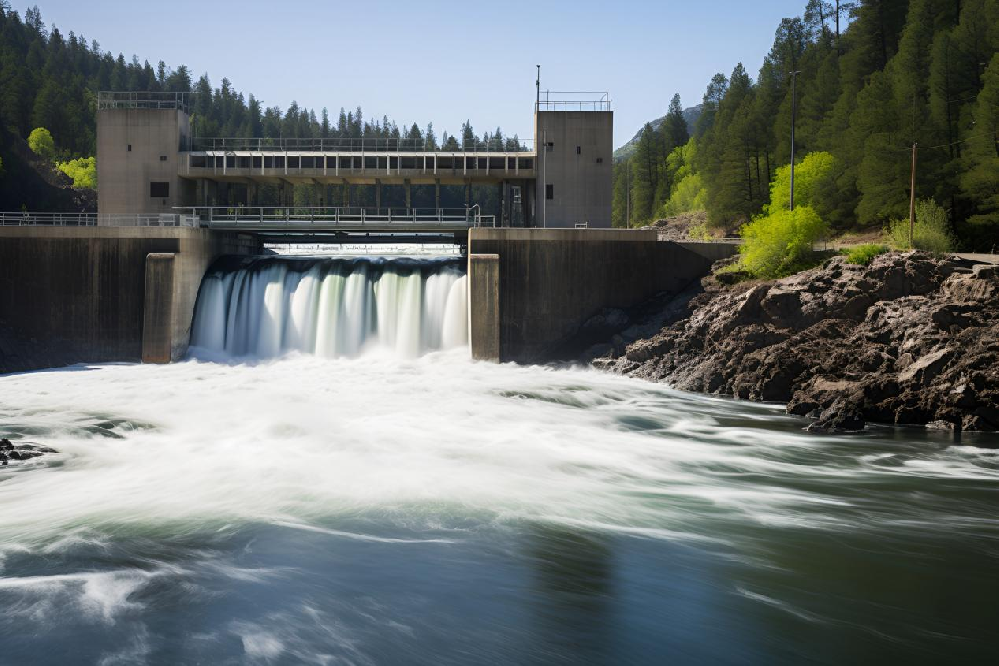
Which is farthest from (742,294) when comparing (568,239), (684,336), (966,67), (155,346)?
(966,67)

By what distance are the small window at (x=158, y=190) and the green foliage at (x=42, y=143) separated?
91.8 m

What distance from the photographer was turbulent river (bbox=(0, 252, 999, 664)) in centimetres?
1141

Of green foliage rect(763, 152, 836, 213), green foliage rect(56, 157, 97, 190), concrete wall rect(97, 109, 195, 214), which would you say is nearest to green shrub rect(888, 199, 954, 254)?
green foliage rect(763, 152, 836, 213)

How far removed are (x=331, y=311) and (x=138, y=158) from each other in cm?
1582

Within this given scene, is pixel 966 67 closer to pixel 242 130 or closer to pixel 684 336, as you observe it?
pixel 684 336

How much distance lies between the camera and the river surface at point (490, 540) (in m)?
11.4

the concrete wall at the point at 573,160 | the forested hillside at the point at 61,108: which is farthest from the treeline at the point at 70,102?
the concrete wall at the point at 573,160

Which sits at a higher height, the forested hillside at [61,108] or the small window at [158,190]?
the forested hillside at [61,108]

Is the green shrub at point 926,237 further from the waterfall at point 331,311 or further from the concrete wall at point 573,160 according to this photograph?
the waterfall at point 331,311

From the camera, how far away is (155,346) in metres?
37.3

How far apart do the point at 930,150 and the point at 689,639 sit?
4413cm

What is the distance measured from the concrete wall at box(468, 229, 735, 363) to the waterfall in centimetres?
267

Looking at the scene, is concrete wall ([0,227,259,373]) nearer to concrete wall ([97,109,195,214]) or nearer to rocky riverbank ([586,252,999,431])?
concrete wall ([97,109,195,214])

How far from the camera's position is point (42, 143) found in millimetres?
125500
